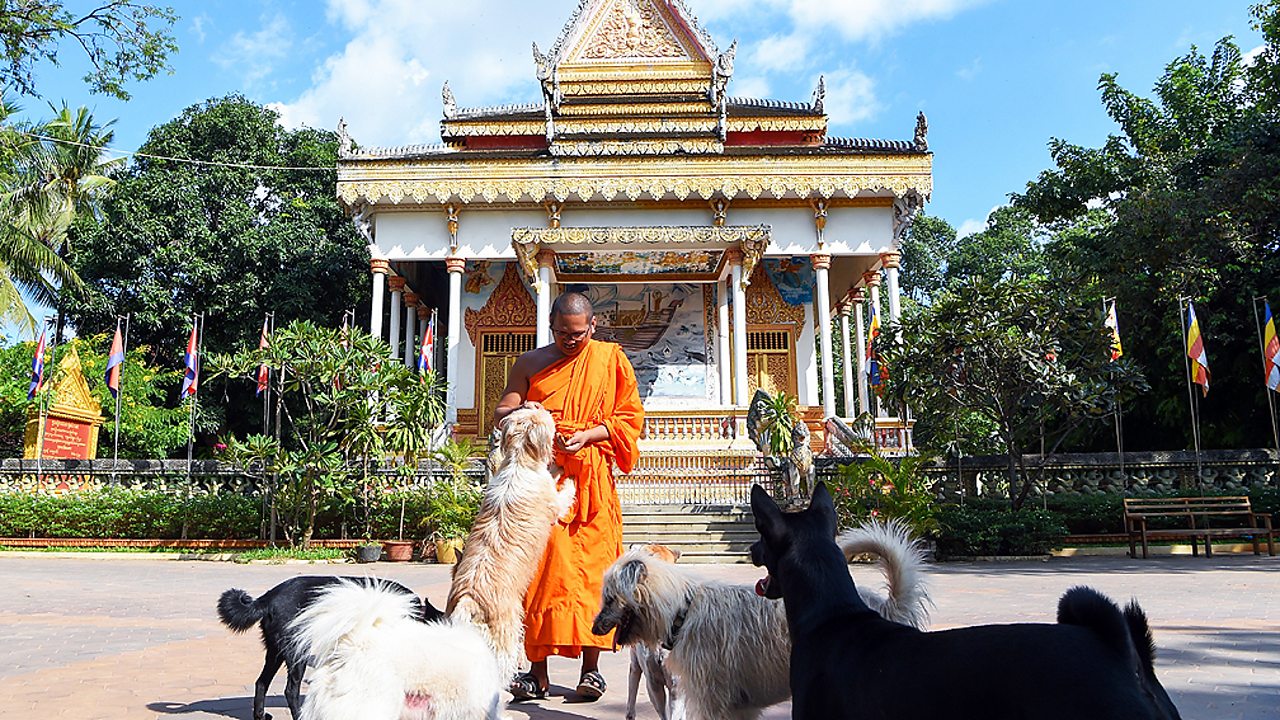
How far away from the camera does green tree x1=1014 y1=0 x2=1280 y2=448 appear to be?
1706cm

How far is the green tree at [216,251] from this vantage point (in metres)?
25.5

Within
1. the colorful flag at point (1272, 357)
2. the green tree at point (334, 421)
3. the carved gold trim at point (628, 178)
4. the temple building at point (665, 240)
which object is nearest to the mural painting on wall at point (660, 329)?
the temple building at point (665, 240)

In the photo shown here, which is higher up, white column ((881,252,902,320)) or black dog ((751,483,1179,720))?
white column ((881,252,902,320))

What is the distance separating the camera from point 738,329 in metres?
19.0

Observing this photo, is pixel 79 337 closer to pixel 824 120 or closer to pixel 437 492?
pixel 437 492

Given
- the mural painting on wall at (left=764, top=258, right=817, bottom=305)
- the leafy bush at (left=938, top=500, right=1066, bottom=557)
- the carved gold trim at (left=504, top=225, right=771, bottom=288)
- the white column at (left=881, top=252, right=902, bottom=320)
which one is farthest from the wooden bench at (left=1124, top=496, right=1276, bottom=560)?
the mural painting on wall at (left=764, top=258, right=817, bottom=305)

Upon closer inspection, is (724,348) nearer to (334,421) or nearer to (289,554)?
(334,421)

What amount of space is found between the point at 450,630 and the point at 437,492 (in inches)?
445

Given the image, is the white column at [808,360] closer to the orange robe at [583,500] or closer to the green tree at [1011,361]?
the green tree at [1011,361]

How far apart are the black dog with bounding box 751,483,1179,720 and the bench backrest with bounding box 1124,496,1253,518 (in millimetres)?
12300

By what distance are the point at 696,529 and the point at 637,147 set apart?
11.0 meters

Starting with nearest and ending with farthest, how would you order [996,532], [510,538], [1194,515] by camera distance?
[510,538], [996,532], [1194,515]

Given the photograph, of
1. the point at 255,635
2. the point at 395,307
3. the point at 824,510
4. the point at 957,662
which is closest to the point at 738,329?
the point at 395,307

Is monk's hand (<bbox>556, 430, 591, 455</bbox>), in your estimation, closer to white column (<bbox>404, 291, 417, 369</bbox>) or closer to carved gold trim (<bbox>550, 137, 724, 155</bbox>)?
carved gold trim (<bbox>550, 137, 724, 155</bbox>)
